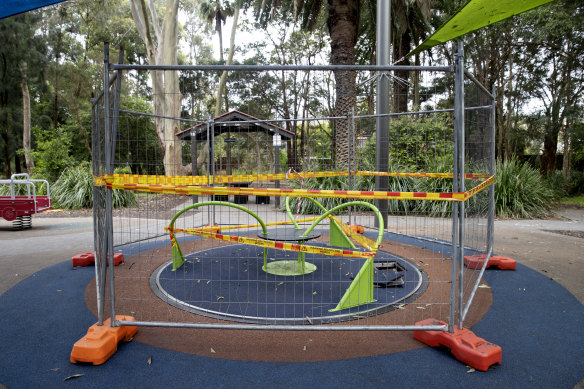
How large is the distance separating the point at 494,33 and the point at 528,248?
54.3ft

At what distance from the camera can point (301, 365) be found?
2.38 metres

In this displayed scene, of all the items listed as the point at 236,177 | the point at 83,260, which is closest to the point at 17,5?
the point at 83,260

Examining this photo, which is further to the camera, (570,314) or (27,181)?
(27,181)

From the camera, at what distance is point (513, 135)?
2033 centimetres

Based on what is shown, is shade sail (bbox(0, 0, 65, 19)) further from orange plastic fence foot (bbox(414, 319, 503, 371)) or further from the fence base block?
orange plastic fence foot (bbox(414, 319, 503, 371))

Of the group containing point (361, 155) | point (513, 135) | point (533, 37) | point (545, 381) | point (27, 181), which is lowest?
point (545, 381)

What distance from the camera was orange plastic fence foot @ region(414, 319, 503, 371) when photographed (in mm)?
2316

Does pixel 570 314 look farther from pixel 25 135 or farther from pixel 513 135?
pixel 25 135

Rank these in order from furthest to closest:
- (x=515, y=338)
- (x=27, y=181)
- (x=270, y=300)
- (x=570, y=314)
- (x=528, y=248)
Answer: (x=27, y=181) < (x=528, y=248) < (x=270, y=300) < (x=570, y=314) < (x=515, y=338)

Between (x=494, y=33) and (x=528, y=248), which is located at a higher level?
(x=494, y=33)

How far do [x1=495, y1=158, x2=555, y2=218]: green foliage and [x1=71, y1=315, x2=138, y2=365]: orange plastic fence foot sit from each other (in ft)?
31.0

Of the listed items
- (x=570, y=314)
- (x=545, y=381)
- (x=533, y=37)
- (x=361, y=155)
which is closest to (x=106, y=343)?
(x=545, y=381)

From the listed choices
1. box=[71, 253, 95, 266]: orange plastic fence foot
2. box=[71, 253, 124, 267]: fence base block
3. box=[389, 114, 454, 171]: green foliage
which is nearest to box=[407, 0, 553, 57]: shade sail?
box=[71, 253, 124, 267]: fence base block

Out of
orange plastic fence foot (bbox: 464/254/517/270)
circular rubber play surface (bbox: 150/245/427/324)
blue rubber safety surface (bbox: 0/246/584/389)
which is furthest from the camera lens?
orange plastic fence foot (bbox: 464/254/517/270)
